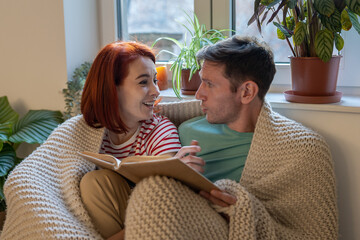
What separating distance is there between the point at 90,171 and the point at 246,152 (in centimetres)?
58

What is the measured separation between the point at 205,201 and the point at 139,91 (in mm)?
560

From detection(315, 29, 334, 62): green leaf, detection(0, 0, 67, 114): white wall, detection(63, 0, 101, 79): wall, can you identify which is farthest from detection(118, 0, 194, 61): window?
detection(315, 29, 334, 62): green leaf

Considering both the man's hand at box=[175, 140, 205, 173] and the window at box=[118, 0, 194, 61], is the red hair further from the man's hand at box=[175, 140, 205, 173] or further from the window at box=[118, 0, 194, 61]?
the window at box=[118, 0, 194, 61]

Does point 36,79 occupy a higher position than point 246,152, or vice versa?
point 36,79

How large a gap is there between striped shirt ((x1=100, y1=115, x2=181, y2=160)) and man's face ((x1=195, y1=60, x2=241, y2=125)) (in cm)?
17

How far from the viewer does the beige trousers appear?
4.75 ft

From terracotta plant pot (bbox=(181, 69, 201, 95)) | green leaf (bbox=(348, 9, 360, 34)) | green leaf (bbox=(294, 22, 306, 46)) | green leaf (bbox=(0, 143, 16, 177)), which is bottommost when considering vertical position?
green leaf (bbox=(0, 143, 16, 177))

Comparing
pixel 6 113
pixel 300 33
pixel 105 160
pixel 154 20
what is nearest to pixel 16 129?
pixel 6 113

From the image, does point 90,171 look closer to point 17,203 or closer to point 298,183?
point 17,203

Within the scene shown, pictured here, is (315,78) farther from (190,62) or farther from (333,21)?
(190,62)

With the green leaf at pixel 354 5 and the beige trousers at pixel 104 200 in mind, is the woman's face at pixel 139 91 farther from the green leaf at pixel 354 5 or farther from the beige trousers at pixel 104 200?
the green leaf at pixel 354 5

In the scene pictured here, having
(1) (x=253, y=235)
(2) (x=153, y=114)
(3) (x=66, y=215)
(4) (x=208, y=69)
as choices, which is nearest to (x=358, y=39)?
(4) (x=208, y=69)

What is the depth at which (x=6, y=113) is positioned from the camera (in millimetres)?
2283

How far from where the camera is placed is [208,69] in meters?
1.65
